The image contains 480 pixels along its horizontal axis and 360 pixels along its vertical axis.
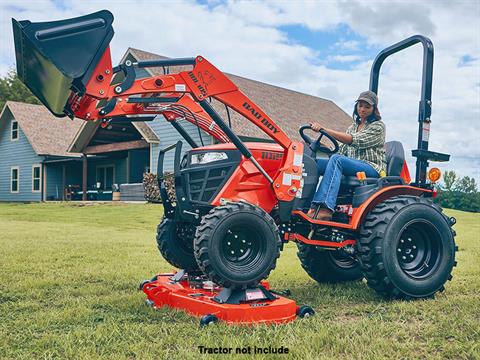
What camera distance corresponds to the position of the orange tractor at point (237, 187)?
4551 mm

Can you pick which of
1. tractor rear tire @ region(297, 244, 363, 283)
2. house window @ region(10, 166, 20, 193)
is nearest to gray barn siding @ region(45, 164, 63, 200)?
house window @ region(10, 166, 20, 193)

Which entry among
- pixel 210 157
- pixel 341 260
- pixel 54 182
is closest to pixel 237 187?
pixel 210 157

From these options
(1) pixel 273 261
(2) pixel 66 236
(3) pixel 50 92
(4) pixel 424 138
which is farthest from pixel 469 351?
(2) pixel 66 236

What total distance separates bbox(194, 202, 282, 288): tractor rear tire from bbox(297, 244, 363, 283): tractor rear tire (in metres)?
1.82

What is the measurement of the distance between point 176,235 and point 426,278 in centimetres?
253

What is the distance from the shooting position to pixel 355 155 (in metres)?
6.12

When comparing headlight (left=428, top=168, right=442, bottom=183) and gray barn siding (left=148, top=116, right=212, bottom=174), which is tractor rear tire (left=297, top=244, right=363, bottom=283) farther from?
gray barn siding (left=148, top=116, right=212, bottom=174)

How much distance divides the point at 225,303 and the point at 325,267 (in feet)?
7.52

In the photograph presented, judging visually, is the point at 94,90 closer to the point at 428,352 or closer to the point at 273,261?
the point at 273,261

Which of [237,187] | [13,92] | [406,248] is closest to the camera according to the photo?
[237,187]

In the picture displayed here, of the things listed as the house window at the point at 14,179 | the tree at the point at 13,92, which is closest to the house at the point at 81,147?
the house window at the point at 14,179

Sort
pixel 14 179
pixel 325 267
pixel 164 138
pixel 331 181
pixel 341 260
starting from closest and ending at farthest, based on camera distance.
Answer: pixel 331 181 → pixel 325 267 → pixel 341 260 → pixel 164 138 → pixel 14 179

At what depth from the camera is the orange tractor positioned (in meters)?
4.55

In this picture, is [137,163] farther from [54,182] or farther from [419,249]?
[419,249]
